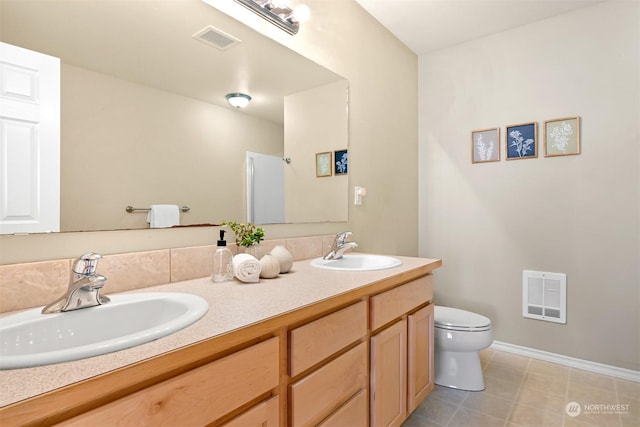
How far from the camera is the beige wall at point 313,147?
5.73 ft

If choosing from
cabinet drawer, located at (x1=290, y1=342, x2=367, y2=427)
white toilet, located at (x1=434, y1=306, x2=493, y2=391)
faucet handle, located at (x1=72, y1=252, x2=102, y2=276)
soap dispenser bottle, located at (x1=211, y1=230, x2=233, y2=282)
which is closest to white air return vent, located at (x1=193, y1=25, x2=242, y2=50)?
soap dispenser bottle, located at (x1=211, y1=230, x2=233, y2=282)

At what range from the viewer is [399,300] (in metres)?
1.45

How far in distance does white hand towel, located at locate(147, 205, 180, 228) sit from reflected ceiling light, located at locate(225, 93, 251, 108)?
0.52 metres

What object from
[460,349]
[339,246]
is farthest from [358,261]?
[460,349]

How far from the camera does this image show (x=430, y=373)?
1.76 metres

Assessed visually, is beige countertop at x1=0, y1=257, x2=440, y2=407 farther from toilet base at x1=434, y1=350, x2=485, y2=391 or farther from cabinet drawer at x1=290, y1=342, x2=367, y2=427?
toilet base at x1=434, y1=350, x2=485, y2=391

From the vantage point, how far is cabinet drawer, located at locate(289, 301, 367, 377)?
0.94 meters

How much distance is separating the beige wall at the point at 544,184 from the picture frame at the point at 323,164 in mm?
1296

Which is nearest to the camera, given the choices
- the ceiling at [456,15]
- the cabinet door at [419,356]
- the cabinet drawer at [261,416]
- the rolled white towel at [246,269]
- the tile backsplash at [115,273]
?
the cabinet drawer at [261,416]

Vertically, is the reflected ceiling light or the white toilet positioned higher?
the reflected ceiling light

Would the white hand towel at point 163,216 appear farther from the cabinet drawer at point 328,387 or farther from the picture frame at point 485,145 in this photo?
the picture frame at point 485,145

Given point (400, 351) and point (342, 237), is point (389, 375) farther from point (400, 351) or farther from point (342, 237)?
point (342, 237)

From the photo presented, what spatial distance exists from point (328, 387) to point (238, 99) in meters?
1.20

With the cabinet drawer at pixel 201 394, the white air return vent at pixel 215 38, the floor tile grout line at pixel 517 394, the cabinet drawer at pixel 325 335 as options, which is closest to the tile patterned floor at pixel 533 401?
the floor tile grout line at pixel 517 394
